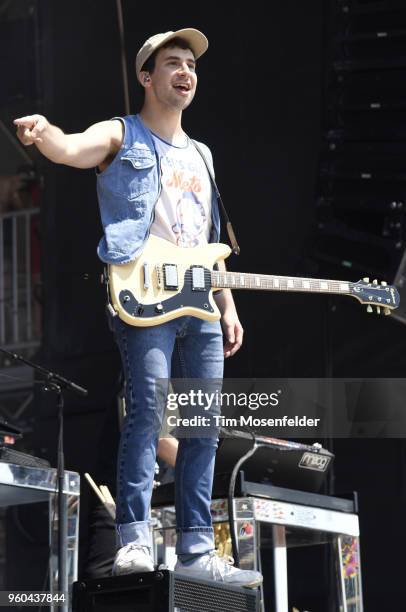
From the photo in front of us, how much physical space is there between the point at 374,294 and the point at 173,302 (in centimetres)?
102

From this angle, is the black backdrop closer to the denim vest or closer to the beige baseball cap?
the beige baseball cap

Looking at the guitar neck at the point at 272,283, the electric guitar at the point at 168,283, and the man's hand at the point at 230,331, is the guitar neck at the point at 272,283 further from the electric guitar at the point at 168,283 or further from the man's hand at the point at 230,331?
the man's hand at the point at 230,331

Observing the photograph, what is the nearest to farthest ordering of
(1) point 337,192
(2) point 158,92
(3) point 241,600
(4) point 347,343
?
1. (3) point 241,600
2. (2) point 158,92
3. (1) point 337,192
4. (4) point 347,343

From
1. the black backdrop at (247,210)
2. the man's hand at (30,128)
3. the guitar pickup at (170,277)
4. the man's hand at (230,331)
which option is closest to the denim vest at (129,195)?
the guitar pickup at (170,277)

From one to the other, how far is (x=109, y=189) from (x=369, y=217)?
263cm

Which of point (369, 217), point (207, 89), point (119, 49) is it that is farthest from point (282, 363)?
point (119, 49)

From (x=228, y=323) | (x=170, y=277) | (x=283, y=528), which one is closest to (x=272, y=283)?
(x=228, y=323)

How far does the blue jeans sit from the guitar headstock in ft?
2.43

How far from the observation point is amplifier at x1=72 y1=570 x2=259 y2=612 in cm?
356

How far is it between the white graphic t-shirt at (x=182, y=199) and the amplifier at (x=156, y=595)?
1.11 meters

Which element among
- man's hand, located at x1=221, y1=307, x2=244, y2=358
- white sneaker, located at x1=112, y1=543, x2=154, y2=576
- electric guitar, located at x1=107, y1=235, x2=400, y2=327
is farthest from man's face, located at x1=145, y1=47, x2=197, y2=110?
white sneaker, located at x1=112, y1=543, x2=154, y2=576

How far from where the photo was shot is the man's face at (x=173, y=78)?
4.06 meters

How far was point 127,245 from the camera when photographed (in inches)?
153

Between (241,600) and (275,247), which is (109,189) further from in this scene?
(275,247)
